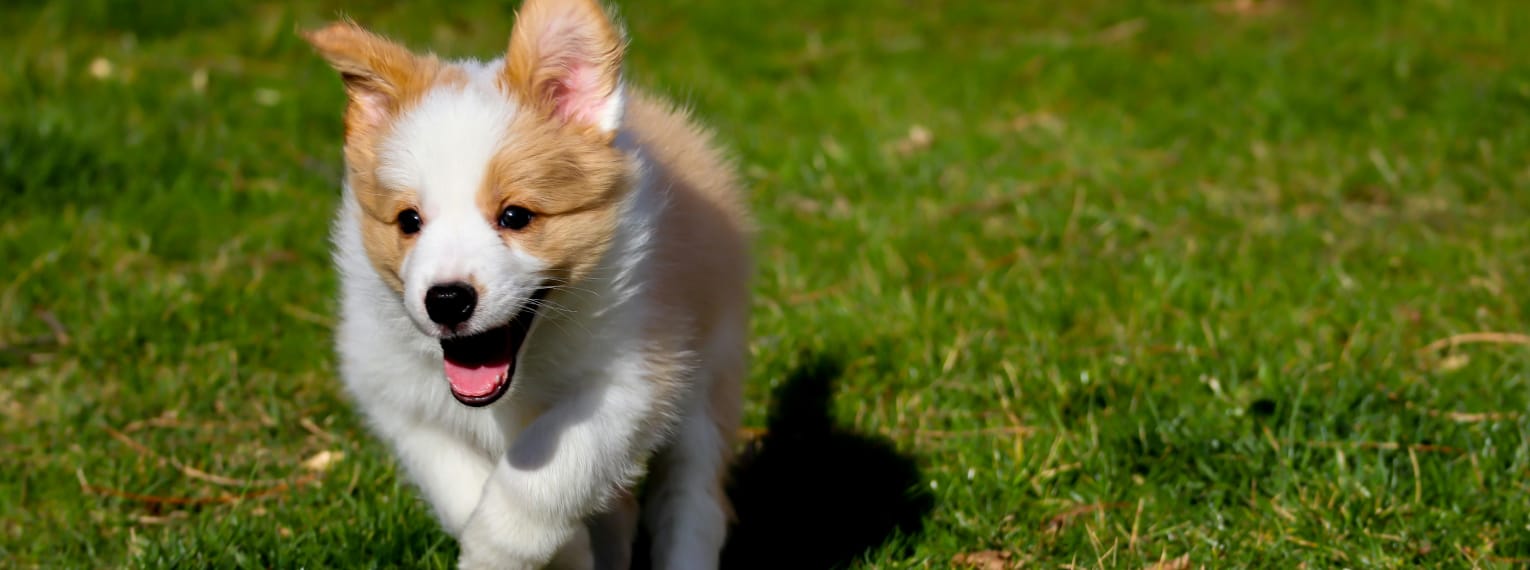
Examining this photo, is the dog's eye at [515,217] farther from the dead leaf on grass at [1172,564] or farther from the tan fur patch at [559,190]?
the dead leaf on grass at [1172,564]

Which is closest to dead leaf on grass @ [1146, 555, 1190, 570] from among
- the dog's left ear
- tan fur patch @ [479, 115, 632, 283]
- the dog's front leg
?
the dog's front leg

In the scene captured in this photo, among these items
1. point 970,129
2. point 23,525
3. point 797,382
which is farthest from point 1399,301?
point 23,525

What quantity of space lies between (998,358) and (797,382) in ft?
1.90

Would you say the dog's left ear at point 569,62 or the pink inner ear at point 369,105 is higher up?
the dog's left ear at point 569,62

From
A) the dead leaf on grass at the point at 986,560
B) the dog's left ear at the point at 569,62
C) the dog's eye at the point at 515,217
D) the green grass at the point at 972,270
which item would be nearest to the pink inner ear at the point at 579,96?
the dog's left ear at the point at 569,62

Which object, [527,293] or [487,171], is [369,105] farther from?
[527,293]

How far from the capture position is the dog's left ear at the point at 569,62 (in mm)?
3029

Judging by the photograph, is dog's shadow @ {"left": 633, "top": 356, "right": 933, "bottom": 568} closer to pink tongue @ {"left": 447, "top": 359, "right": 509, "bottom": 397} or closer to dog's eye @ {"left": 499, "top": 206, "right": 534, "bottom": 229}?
pink tongue @ {"left": 447, "top": 359, "right": 509, "bottom": 397}

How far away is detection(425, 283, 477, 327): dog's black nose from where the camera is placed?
2.74 metres

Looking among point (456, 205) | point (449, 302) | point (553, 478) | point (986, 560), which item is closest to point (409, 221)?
point (456, 205)

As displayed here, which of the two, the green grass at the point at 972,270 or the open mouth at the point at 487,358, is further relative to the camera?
the green grass at the point at 972,270

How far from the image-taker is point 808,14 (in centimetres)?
833

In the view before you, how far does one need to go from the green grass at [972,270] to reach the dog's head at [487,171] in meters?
0.90

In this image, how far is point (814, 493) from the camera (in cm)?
400
